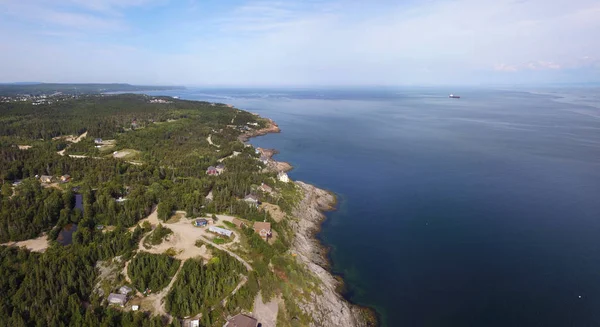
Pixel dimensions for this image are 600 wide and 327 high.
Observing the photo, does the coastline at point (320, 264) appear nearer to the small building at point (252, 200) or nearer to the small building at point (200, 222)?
the small building at point (252, 200)

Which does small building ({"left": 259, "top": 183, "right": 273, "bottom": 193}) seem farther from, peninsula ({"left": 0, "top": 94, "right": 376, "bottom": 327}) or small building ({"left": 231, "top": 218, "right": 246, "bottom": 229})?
small building ({"left": 231, "top": 218, "right": 246, "bottom": 229})

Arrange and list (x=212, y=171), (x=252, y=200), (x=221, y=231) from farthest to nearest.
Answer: (x=212, y=171) < (x=252, y=200) < (x=221, y=231)

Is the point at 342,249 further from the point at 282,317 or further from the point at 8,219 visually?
the point at 8,219

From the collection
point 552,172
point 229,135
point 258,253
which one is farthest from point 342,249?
point 229,135

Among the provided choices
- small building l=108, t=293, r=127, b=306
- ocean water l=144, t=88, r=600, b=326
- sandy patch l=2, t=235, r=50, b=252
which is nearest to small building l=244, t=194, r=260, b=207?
ocean water l=144, t=88, r=600, b=326

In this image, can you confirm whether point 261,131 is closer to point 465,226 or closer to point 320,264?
point 465,226

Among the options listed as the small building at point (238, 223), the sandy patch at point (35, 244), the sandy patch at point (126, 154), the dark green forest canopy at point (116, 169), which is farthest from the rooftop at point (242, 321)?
the sandy patch at point (126, 154)

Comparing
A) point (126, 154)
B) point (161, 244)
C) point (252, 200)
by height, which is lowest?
point (161, 244)

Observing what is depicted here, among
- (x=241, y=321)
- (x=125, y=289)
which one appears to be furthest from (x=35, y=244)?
(x=241, y=321)
